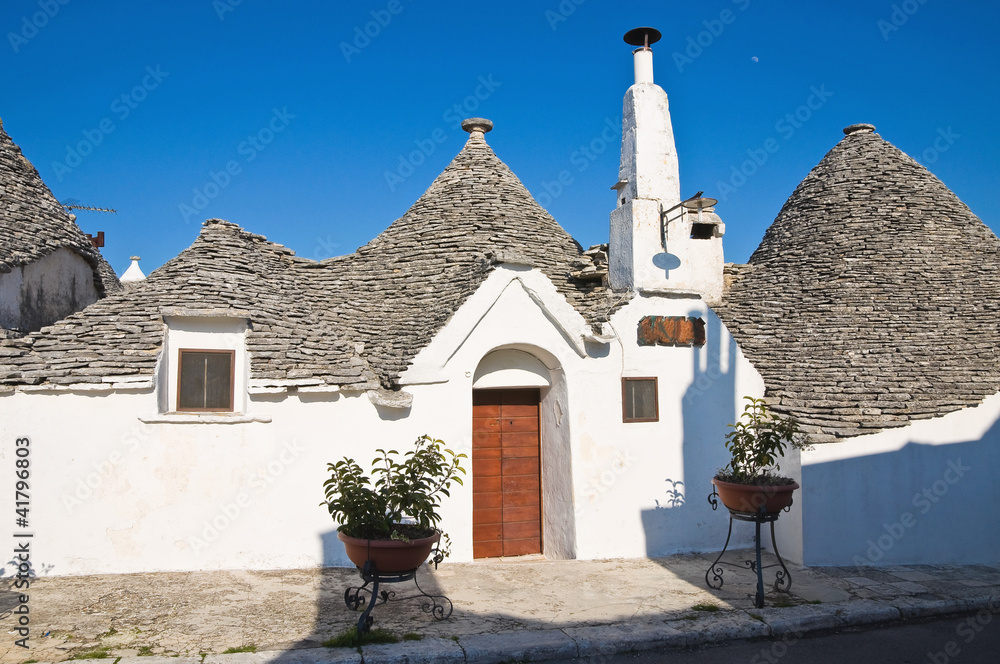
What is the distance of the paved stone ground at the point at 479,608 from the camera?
6.80m

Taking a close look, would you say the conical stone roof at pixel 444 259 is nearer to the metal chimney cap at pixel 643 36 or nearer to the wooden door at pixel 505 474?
the wooden door at pixel 505 474

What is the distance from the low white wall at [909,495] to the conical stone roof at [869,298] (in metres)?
0.31

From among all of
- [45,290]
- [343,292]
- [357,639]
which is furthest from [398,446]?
[45,290]

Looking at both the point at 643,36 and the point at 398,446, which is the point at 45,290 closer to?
the point at 398,446

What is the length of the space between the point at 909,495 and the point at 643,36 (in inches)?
352

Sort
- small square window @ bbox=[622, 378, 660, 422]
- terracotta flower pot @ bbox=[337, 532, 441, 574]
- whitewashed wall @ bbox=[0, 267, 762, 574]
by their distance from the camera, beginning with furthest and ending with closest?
small square window @ bbox=[622, 378, 660, 422] < whitewashed wall @ bbox=[0, 267, 762, 574] < terracotta flower pot @ bbox=[337, 532, 441, 574]

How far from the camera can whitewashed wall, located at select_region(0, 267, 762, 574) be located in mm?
9086

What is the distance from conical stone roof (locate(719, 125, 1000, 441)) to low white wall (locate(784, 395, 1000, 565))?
315mm

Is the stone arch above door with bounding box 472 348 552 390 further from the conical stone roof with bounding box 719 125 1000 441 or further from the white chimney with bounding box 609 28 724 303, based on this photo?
the conical stone roof with bounding box 719 125 1000 441

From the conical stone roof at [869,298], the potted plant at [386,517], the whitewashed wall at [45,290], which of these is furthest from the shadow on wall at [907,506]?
the whitewashed wall at [45,290]

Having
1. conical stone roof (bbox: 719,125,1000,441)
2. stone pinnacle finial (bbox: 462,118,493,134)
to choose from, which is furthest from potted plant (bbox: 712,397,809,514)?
stone pinnacle finial (bbox: 462,118,493,134)

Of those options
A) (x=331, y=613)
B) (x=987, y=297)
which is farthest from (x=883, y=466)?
(x=331, y=613)

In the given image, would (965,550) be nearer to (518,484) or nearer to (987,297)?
(987,297)

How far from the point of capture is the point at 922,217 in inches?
579
